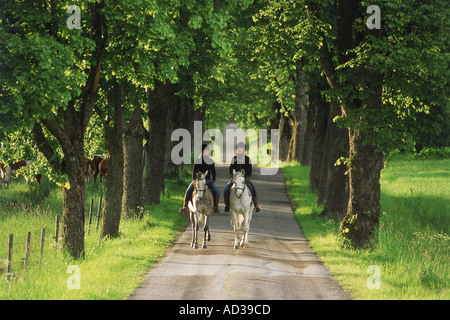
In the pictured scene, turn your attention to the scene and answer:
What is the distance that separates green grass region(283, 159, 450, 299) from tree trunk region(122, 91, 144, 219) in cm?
633

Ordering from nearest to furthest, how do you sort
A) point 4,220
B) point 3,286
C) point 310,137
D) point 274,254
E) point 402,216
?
1. point 3,286
2. point 274,254
3. point 4,220
4. point 402,216
5. point 310,137

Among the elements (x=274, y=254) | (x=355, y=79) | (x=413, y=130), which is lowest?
(x=274, y=254)

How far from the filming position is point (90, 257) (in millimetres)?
15375

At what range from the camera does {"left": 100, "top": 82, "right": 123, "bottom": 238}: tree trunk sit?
18.6 meters

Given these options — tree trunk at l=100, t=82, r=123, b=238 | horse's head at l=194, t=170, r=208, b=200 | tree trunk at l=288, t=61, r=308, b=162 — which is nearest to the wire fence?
tree trunk at l=100, t=82, r=123, b=238

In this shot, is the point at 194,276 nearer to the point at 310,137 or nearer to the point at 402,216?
the point at 402,216

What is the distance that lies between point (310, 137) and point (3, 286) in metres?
34.2

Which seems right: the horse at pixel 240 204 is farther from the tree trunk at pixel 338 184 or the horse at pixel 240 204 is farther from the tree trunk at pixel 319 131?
the tree trunk at pixel 319 131

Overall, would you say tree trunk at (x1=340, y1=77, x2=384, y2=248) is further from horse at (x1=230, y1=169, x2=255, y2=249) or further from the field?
horse at (x1=230, y1=169, x2=255, y2=249)

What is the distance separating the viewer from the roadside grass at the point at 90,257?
11.3 meters

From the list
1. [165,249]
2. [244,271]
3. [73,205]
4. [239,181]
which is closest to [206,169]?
[239,181]

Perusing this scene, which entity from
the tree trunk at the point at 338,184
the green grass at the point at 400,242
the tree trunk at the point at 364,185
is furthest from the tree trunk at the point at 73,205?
the tree trunk at the point at 338,184
